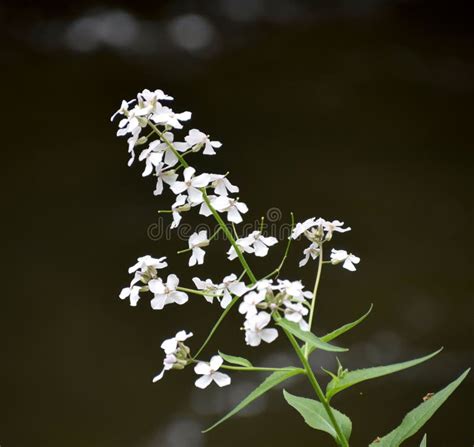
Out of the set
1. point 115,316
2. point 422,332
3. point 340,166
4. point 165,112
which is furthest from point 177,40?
point 165,112

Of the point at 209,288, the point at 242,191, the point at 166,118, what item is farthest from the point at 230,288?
the point at 242,191

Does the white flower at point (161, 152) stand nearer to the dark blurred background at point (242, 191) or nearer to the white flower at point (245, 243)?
the white flower at point (245, 243)

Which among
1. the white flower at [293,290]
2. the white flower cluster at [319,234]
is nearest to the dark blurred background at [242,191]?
the white flower cluster at [319,234]

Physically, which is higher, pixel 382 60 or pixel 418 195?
pixel 382 60

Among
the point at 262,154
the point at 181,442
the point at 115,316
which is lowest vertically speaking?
the point at 181,442

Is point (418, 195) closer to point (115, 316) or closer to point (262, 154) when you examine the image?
point (262, 154)

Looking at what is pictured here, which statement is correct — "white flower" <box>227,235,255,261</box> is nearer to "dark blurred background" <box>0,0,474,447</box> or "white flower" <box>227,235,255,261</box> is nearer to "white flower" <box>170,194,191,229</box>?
"white flower" <box>170,194,191,229</box>
